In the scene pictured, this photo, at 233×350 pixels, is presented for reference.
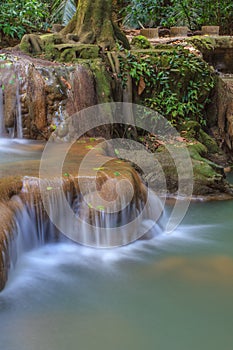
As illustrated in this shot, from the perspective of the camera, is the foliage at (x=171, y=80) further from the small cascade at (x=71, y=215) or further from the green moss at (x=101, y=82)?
the small cascade at (x=71, y=215)

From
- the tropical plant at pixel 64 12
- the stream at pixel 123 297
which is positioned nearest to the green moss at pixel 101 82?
the stream at pixel 123 297

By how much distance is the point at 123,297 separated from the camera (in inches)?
162

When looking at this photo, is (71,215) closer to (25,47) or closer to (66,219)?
(66,219)

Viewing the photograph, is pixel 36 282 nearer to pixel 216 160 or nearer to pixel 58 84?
pixel 58 84

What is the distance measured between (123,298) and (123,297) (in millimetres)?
16

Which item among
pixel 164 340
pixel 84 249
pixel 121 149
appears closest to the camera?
pixel 164 340

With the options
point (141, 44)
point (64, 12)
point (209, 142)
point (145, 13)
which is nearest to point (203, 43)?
point (141, 44)

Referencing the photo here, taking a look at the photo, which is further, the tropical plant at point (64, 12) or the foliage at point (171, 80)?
the tropical plant at point (64, 12)

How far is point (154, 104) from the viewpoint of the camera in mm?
9203

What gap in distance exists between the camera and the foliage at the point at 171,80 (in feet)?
29.8

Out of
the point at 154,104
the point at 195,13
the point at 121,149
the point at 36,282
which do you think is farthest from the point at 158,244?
the point at 195,13

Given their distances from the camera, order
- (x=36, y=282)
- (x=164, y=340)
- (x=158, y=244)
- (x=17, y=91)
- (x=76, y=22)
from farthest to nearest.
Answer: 1. (x=76, y=22)
2. (x=17, y=91)
3. (x=158, y=244)
4. (x=36, y=282)
5. (x=164, y=340)

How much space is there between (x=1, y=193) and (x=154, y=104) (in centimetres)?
546

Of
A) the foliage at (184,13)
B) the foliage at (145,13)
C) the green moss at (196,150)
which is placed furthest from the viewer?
the foliage at (145,13)
